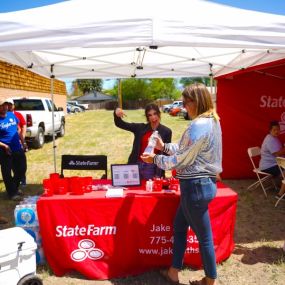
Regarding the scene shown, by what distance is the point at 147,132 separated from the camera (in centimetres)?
446

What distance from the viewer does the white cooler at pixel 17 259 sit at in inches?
110

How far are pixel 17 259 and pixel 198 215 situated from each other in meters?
1.52

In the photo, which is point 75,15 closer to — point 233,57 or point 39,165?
point 233,57

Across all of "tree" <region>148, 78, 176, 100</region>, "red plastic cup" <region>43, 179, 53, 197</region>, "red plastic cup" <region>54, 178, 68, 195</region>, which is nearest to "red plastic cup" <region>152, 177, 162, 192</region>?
"red plastic cup" <region>54, 178, 68, 195</region>

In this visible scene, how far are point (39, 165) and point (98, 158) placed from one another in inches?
184

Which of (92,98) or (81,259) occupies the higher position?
(92,98)

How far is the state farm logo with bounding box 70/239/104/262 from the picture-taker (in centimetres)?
338

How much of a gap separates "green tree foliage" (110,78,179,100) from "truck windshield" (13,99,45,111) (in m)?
51.0

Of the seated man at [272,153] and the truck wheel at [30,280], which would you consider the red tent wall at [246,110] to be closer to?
the seated man at [272,153]

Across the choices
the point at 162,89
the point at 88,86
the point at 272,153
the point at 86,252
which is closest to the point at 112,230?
the point at 86,252

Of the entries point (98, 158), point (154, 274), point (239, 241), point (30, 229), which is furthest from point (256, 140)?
point (30, 229)

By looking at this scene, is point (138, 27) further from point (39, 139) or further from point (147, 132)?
point (39, 139)

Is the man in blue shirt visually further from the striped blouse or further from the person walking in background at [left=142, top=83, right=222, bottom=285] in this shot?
the striped blouse

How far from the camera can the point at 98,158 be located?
4559 millimetres
